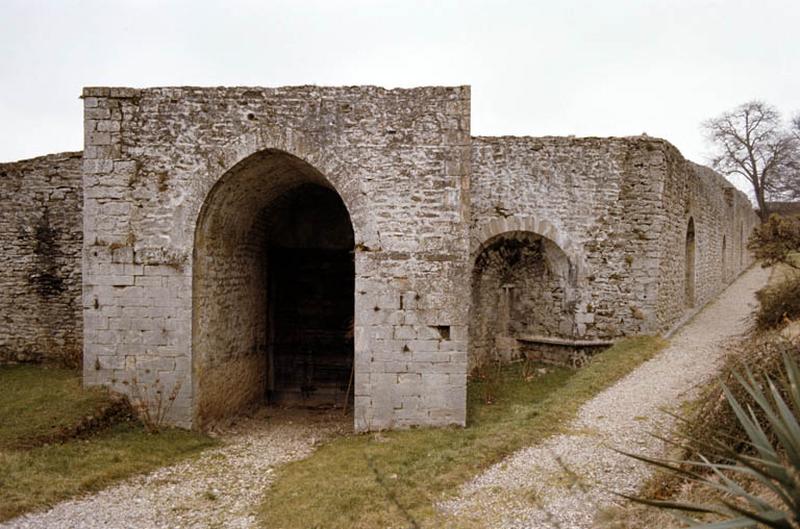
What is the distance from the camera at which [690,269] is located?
15312 millimetres

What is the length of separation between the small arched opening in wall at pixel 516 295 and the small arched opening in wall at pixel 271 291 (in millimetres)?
2799

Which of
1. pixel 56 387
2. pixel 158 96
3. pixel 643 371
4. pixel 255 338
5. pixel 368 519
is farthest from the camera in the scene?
pixel 255 338

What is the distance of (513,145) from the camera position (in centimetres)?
1159

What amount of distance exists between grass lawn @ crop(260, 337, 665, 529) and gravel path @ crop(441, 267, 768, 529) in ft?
0.71

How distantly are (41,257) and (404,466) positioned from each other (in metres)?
8.93

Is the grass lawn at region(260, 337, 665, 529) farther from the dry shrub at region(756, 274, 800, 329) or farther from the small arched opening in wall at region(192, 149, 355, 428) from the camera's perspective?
the dry shrub at region(756, 274, 800, 329)

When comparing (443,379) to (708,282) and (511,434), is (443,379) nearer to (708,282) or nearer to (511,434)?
(511,434)

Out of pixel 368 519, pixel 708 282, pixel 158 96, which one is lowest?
pixel 368 519

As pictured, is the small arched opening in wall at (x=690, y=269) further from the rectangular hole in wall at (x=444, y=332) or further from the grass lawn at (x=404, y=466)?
the rectangular hole in wall at (x=444, y=332)

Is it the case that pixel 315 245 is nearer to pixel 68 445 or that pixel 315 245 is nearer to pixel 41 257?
pixel 41 257

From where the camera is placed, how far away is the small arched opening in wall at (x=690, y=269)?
15.2 m

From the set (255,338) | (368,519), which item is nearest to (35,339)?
(255,338)

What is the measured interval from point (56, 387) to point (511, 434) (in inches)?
266

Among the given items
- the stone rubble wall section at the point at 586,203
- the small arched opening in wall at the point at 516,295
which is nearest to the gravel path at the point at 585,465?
the stone rubble wall section at the point at 586,203
